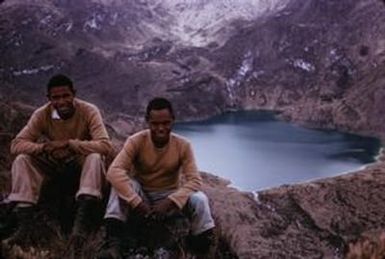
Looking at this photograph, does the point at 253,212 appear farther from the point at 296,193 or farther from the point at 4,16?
the point at 4,16

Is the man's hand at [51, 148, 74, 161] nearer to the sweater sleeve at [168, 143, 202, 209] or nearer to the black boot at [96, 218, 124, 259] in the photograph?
the black boot at [96, 218, 124, 259]

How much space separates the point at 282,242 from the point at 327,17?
90790 mm

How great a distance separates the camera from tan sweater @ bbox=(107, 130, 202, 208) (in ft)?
18.2

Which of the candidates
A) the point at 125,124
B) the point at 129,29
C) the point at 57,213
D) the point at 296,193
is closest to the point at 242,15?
the point at 129,29

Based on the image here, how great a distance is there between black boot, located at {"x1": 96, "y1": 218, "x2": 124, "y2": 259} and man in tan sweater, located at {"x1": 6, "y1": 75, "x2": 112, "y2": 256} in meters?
0.34

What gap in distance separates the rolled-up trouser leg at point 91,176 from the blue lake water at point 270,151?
1552 inches

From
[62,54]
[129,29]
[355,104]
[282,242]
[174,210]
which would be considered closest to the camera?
[174,210]

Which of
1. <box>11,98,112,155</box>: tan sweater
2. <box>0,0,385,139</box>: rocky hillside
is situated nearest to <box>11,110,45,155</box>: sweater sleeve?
<box>11,98,112,155</box>: tan sweater

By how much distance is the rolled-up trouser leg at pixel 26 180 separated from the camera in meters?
5.51

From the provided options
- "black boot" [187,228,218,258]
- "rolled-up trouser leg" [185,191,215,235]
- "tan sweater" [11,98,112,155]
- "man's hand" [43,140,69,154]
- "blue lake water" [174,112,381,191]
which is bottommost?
"blue lake water" [174,112,381,191]

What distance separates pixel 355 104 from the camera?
286 ft

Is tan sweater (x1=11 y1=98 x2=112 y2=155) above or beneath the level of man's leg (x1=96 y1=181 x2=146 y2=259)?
above

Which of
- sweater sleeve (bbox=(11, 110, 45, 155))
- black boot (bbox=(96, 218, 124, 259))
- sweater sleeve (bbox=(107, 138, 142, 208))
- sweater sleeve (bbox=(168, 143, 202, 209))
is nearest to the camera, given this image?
black boot (bbox=(96, 218, 124, 259))

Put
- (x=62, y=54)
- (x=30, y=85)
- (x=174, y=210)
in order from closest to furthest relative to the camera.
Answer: (x=174, y=210), (x=30, y=85), (x=62, y=54)
